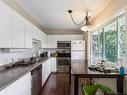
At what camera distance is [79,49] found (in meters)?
7.89

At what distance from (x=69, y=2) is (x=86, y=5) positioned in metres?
0.51

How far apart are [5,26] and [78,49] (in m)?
5.61

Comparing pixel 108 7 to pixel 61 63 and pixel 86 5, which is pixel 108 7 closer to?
pixel 86 5

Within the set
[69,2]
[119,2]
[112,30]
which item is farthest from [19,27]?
[112,30]

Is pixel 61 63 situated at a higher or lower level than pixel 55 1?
lower

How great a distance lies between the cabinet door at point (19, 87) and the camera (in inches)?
83.2

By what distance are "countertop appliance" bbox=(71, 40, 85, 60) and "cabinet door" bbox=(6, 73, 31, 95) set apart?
5.09 metres

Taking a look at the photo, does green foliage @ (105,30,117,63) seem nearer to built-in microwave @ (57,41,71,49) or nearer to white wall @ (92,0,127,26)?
white wall @ (92,0,127,26)

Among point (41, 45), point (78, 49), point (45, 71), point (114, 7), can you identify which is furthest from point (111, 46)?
point (78, 49)

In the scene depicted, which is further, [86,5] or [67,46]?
[67,46]

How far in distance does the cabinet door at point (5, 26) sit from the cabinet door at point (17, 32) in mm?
209

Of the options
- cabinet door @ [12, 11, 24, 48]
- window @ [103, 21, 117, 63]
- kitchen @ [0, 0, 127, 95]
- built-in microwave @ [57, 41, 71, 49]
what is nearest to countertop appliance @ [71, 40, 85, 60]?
built-in microwave @ [57, 41, 71, 49]

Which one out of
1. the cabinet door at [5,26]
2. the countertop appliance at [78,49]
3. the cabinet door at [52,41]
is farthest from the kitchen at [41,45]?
the cabinet door at [52,41]

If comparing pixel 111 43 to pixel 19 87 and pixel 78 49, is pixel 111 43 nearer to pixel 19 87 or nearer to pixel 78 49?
pixel 19 87
